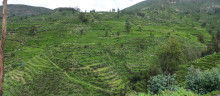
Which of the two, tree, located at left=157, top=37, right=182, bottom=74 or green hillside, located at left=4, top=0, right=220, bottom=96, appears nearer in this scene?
tree, located at left=157, top=37, right=182, bottom=74

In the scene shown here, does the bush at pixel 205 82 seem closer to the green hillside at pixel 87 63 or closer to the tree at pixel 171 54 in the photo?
the green hillside at pixel 87 63

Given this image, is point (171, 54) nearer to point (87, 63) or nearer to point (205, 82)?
point (205, 82)

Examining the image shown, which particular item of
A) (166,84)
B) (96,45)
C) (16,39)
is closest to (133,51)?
(96,45)

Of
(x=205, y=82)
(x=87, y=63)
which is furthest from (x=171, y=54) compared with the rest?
(x=87, y=63)

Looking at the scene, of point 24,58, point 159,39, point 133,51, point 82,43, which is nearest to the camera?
point 24,58

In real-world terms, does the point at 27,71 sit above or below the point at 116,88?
above

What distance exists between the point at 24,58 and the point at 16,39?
120 ft

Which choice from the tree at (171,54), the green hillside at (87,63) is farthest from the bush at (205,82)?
the tree at (171,54)

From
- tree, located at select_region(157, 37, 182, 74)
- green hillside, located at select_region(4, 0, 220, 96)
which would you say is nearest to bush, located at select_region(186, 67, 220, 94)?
green hillside, located at select_region(4, 0, 220, 96)

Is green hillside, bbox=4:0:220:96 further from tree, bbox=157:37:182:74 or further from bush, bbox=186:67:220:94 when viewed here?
bush, bbox=186:67:220:94

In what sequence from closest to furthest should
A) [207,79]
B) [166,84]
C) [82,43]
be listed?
[207,79], [166,84], [82,43]

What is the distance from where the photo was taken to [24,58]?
66438 mm

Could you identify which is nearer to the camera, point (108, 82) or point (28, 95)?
point (28, 95)

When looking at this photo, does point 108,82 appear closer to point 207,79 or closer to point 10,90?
point 10,90
